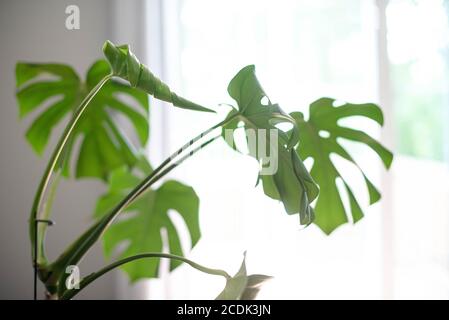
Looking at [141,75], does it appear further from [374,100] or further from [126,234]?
[374,100]

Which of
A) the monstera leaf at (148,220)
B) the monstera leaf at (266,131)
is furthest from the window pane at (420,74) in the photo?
the monstera leaf at (266,131)

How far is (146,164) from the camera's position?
128 centimetres

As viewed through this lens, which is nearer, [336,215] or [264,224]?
[336,215]

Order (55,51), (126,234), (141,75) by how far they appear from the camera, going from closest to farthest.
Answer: (141,75)
(126,234)
(55,51)

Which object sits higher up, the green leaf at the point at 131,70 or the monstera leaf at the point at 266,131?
the green leaf at the point at 131,70

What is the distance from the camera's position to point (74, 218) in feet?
6.00

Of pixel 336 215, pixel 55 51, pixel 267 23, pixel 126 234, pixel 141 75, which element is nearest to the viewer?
pixel 141 75

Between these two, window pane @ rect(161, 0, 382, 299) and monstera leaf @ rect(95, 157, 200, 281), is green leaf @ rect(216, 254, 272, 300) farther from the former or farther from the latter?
window pane @ rect(161, 0, 382, 299)

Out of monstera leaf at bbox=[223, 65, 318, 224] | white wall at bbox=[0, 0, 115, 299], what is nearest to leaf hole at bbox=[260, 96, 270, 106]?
monstera leaf at bbox=[223, 65, 318, 224]

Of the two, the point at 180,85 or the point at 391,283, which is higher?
the point at 180,85

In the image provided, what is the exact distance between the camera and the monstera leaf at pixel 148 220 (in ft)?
3.70

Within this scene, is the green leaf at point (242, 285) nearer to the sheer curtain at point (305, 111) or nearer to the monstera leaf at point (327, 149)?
the monstera leaf at point (327, 149)

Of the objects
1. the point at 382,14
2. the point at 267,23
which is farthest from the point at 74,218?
the point at 382,14

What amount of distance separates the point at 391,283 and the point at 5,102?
1.67m
